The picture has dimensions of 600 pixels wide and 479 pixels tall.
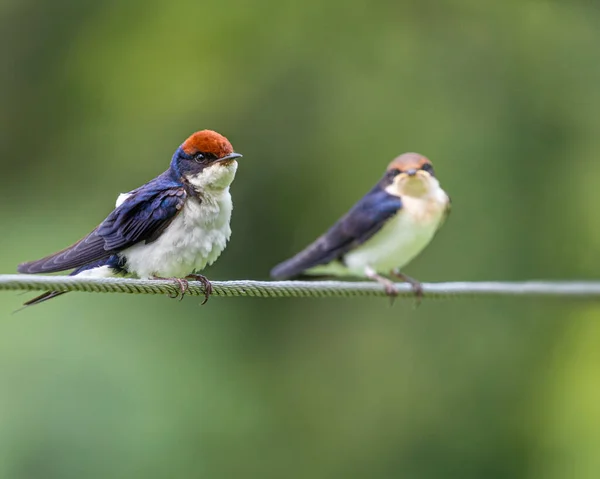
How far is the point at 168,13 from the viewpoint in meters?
6.27

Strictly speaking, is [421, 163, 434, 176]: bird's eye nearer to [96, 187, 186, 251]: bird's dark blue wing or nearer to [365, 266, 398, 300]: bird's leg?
[365, 266, 398, 300]: bird's leg

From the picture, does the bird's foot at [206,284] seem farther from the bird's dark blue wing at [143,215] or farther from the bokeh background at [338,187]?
the bokeh background at [338,187]

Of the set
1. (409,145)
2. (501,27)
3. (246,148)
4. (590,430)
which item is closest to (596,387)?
(590,430)

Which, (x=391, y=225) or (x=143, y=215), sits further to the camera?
(x=391, y=225)

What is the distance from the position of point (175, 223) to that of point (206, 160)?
20 cm

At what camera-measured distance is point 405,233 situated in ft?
12.1

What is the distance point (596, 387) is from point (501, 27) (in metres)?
2.95

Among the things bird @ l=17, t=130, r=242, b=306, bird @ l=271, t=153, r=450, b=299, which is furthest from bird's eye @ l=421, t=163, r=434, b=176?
bird @ l=17, t=130, r=242, b=306

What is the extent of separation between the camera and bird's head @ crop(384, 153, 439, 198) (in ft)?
11.8

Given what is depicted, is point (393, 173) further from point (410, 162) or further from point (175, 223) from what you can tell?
point (175, 223)

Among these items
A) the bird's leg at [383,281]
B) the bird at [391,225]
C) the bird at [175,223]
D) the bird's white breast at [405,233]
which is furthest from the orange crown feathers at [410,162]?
the bird at [175,223]

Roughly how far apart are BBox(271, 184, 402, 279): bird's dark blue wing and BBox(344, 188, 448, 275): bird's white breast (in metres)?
0.03

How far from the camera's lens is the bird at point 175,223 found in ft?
8.00

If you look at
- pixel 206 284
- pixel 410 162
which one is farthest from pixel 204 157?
pixel 410 162
